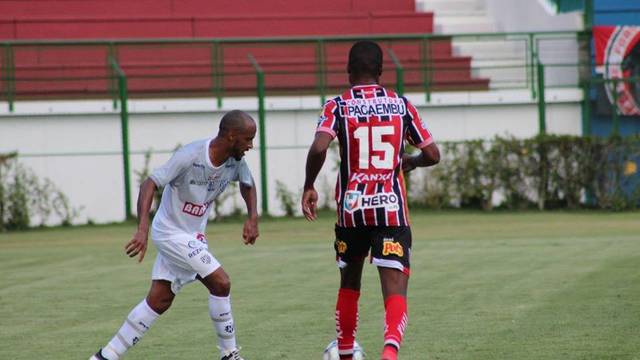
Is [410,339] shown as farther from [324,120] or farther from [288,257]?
[288,257]

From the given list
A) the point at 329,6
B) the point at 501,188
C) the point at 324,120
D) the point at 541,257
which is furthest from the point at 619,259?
the point at 329,6

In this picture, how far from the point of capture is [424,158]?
8359mm

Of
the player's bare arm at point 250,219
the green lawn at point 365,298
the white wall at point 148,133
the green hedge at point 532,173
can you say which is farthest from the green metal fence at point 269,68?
the player's bare arm at point 250,219

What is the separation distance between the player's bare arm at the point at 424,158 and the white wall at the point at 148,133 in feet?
59.5

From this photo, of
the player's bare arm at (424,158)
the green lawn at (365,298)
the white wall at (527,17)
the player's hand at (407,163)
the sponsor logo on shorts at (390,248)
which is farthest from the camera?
the white wall at (527,17)

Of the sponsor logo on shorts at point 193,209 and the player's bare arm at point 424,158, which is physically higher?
the player's bare arm at point 424,158

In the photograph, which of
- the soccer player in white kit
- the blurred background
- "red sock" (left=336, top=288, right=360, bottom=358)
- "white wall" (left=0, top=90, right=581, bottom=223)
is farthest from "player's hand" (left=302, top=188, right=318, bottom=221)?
"white wall" (left=0, top=90, right=581, bottom=223)

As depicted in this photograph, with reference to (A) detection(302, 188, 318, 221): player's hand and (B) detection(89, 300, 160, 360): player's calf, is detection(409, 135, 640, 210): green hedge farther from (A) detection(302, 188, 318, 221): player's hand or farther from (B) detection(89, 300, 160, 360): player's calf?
(A) detection(302, 188, 318, 221): player's hand

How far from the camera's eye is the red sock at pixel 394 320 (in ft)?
25.6

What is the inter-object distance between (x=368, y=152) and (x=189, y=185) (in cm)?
135

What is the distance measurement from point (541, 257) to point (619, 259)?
1057 millimetres

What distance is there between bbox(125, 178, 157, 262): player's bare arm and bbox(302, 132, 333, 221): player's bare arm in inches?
40.4

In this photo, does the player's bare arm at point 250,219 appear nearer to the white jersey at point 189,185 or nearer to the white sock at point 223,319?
the white jersey at point 189,185

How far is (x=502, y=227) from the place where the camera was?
73.7ft
